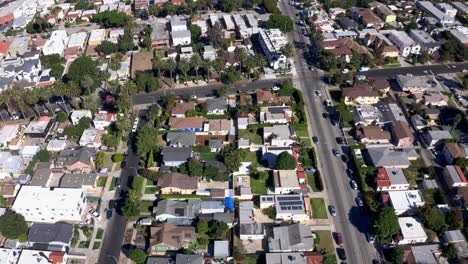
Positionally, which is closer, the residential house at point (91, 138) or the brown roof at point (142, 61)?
the residential house at point (91, 138)

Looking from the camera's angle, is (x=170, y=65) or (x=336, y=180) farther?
(x=170, y=65)

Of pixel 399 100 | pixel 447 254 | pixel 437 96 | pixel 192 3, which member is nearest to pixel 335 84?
pixel 399 100

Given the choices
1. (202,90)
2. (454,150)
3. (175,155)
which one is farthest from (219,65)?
(454,150)

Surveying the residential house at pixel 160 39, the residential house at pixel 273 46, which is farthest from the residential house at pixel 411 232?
the residential house at pixel 160 39

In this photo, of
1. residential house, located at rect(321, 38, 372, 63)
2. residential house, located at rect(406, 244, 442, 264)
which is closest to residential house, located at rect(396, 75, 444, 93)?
residential house, located at rect(321, 38, 372, 63)

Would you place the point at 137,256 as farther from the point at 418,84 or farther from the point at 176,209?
the point at 418,84

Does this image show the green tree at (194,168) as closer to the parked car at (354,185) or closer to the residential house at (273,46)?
the parked car at (354,185)
